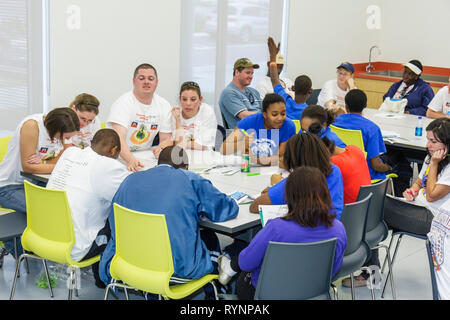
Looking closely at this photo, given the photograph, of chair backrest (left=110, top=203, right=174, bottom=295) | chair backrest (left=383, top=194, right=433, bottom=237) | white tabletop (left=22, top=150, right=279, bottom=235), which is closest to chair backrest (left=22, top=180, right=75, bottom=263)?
chair backrest (left=110, top=203, right=174, bottom=295)

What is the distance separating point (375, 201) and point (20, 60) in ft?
11.6

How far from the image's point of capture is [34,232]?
335 centimetres

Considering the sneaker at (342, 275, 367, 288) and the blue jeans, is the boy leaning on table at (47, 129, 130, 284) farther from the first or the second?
the sneaker at (342, 275, 367, 288)

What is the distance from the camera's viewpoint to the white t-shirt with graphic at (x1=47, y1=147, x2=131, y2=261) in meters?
3.25

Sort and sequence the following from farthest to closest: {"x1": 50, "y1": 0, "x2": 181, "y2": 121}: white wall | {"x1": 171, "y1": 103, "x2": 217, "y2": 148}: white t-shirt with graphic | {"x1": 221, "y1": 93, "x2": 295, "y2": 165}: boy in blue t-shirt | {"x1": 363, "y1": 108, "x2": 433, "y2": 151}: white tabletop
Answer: {"x1": 50, "y1": 0, "x2": 181, "y2": 121}: white wall → {"x1": 363, "y1": 108, "x2": 433, "y2": 151}: white tabletop → {"x1": 171, "y1": 103, "x2": 217, "y2": 148}: white t-shirt with graphic → {"x1": 221, "y1": 93, "x2": 295, "y2": 165}: boy in blue t-shirt

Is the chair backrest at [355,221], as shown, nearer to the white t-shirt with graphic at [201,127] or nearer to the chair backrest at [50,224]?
the chair backrest at [50,224]

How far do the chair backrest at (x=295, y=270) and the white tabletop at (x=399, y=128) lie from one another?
2.84 meters

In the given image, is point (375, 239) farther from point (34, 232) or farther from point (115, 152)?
point (34, 232)

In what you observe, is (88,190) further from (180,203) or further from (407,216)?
(407,216)

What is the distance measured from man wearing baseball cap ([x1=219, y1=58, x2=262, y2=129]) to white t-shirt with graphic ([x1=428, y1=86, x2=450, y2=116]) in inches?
84.8

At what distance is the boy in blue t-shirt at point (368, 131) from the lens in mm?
4691

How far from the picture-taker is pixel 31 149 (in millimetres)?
3818

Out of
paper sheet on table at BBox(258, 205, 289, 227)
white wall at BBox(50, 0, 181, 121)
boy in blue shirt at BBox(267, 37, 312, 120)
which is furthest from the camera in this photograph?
boy in blue shirt at BBox(267, 37, 312, 120)
